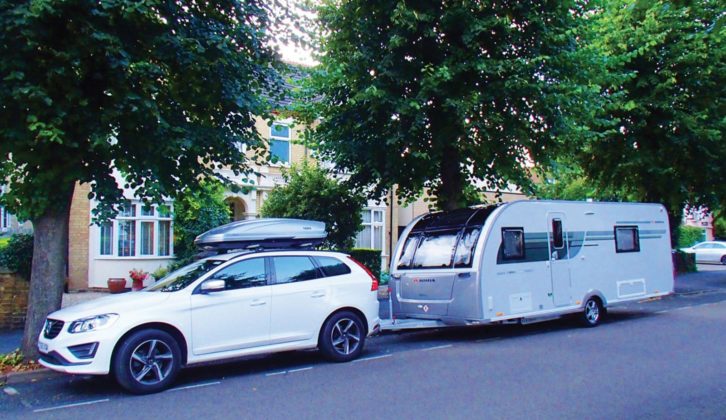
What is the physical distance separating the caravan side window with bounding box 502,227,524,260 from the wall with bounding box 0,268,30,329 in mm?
9571

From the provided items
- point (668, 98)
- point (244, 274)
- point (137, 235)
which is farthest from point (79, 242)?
point (668, 98)

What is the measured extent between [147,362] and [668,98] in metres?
16.5

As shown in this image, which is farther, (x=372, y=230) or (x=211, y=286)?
(x=372, y=230)

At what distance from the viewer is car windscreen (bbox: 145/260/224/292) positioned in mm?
8016

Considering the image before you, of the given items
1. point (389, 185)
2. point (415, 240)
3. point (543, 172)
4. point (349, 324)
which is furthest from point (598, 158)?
point (349, 324)

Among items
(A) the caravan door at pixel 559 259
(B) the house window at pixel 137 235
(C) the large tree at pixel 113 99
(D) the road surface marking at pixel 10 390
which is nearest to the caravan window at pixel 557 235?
(A) the caravan door at pixel 559 259

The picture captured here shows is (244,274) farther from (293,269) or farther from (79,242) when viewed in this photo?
(79,242)

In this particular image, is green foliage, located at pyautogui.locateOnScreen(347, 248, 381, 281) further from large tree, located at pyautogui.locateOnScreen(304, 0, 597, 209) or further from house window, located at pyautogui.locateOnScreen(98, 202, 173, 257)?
house window, located at pyautogui.locateOnScreen(98, 202, 173, 257)

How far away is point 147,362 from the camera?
23.6ft

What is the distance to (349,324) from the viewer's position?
9031 mm

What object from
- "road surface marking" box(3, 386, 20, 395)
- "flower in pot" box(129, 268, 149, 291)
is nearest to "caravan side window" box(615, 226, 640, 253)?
"road surface marking" box(3, 386, 20, 395)

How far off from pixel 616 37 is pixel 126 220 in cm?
1524

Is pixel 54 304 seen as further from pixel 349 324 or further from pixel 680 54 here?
pixel 680 54

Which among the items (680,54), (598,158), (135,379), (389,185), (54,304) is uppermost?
(680,54)
